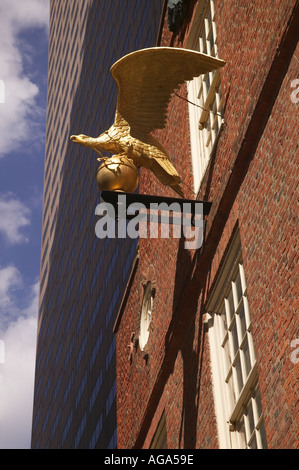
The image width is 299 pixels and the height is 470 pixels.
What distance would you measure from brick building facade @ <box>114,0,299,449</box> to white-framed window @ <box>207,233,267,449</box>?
0.02 m

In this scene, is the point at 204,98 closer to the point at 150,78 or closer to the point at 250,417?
the point at 150,78

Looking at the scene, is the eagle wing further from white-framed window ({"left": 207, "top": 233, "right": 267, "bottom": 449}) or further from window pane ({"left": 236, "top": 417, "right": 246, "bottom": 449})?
window pane ({"left": 236, "top": 417, "right": 246, "bottom": 449})

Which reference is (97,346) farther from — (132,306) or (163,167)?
(163,167)

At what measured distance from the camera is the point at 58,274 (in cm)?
8631

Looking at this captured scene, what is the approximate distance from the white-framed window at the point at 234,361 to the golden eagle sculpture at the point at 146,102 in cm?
213

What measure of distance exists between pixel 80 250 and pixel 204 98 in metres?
63.2

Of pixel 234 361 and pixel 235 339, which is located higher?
pixel 235 339

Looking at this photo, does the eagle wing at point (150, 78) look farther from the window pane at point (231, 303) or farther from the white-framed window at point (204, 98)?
the window pane at point (231, 303)

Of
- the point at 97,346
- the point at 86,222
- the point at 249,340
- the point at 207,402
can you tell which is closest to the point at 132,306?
the point at 207,402

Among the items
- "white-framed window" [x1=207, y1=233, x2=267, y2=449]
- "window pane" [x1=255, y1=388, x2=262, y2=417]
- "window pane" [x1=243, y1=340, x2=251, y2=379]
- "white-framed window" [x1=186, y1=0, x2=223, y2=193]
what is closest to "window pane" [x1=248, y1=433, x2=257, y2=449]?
"white-framed window" [x1=207, y1=233, x2=267, y2=449]

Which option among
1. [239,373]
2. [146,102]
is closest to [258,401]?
[239,373]

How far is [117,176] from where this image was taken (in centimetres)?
1273

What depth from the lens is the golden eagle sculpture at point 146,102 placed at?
13.2m

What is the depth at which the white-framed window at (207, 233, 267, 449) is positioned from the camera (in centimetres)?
1051
